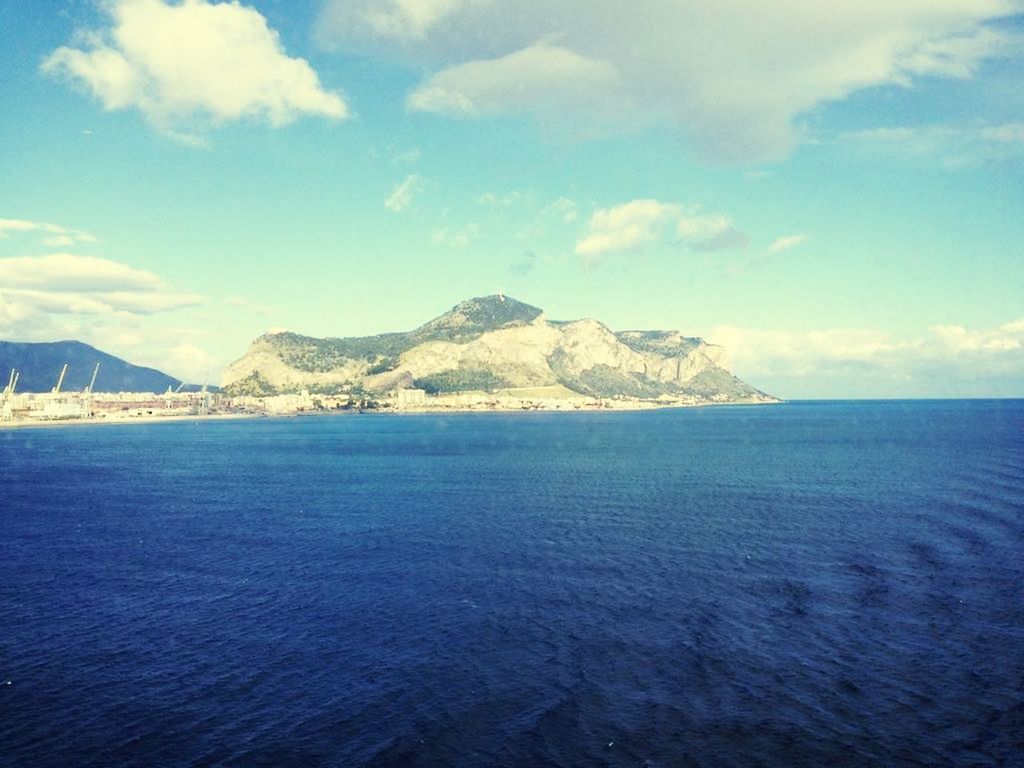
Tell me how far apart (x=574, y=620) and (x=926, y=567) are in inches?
1407

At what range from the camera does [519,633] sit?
47844 mm

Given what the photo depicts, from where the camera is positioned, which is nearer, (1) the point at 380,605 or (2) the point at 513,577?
(1) the point at 380,605

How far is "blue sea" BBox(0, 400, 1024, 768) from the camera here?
33.9m

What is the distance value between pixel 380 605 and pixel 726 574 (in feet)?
102

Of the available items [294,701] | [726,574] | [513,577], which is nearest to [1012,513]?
[726,574]

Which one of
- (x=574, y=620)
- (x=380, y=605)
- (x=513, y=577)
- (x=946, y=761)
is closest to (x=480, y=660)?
(x=574, y=620)

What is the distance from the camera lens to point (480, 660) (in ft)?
142

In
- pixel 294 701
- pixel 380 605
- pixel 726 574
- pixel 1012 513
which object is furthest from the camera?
pixel 1012 513

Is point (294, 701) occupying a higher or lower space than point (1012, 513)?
lower

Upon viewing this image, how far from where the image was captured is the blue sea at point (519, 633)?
33.9m

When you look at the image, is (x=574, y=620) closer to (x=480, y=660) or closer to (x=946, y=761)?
(x=480, y=660)

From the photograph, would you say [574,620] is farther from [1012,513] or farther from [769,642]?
[1012,513]

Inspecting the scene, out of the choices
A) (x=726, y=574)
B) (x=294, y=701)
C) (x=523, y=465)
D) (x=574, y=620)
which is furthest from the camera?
(x=523, y=465)

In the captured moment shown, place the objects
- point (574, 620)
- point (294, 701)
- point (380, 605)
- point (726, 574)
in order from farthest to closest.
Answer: point (726, 574)
point (380, 605)
point (574, 620)
point (294, 701)
